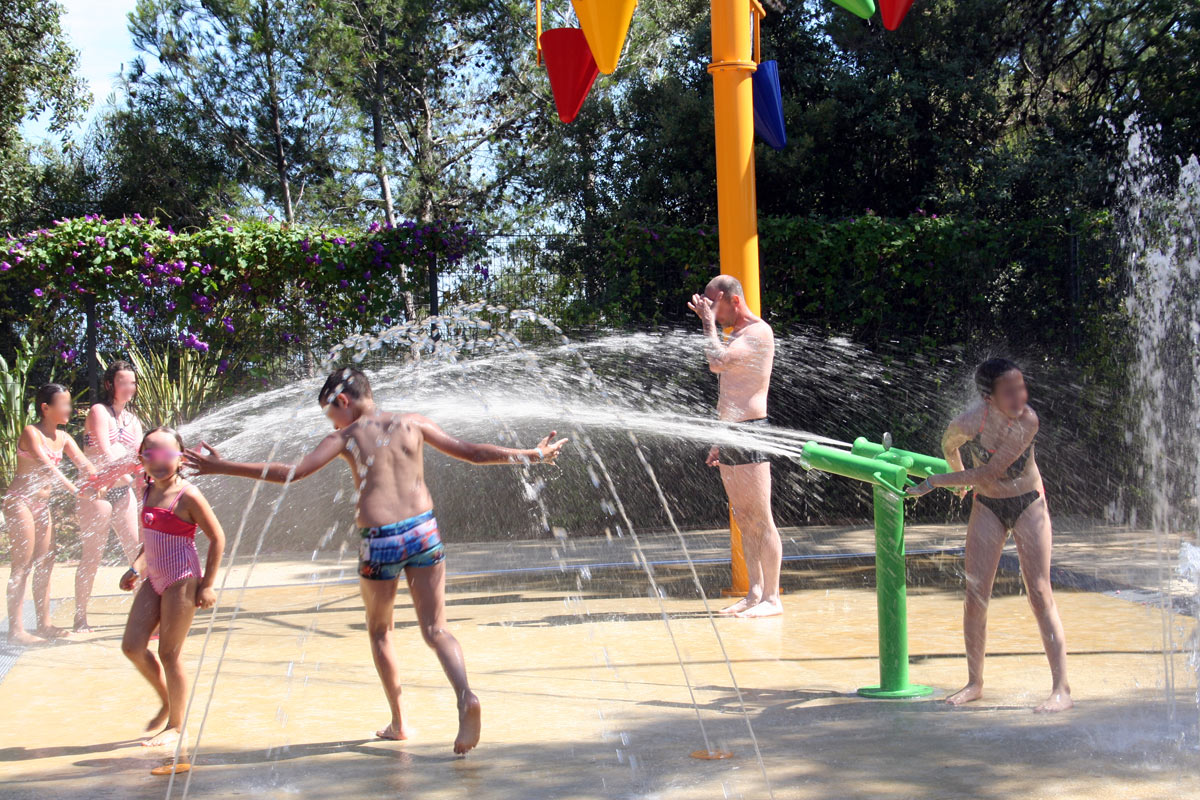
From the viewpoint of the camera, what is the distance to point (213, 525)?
3982 mm

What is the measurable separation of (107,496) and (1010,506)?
483cm

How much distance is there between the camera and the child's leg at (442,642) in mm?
3699

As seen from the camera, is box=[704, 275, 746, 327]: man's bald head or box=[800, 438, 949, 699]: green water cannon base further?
box=[704, 275, 746, 327]: man's bald head

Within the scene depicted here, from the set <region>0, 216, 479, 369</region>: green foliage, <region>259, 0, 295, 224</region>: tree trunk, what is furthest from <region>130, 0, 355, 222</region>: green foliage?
<region>0, 216, 479, 369</region>: green foliage

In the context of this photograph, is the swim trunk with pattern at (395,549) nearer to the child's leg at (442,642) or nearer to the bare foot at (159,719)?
the child's leg at (442,642)

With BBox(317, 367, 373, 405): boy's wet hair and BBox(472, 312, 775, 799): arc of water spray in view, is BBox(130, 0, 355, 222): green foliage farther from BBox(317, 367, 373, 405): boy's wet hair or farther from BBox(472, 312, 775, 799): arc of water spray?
BBox(317, 367, 373, 405): boy's wet hair

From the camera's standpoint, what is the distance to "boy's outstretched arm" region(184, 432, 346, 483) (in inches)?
144

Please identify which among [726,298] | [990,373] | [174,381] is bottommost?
[990,373]

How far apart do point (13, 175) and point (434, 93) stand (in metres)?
7.81

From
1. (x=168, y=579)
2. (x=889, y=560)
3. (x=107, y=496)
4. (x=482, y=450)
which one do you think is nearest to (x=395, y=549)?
(x=482, y=450)

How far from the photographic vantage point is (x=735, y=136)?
696 cm

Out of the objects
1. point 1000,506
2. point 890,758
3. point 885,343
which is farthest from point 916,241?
point 890,758

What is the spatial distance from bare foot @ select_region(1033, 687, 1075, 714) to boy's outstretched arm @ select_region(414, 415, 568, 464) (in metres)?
1.98

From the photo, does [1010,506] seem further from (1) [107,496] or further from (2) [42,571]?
(2) [42,571]
